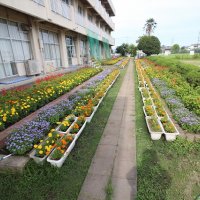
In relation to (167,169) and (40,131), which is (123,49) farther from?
(167,169)

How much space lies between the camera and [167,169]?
2.91 metres

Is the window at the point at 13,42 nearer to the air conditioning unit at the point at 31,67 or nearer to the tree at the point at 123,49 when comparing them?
the air conditioning unit at the point at 31,67

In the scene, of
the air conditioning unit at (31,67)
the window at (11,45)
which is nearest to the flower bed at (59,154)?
the window at (11,45)

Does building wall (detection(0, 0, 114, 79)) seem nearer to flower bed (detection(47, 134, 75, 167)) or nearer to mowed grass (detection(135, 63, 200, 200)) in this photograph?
flower bed (detection(47, 134, 75, 167))

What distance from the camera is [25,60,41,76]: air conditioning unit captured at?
31.8 feet

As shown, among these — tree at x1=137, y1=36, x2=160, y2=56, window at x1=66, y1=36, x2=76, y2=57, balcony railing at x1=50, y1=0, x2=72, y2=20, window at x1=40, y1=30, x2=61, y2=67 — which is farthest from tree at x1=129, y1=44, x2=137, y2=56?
window at x1=40, y1=30, x2=61, y2=67

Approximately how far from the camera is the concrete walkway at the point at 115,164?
8.25 feet

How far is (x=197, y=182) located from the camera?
263 centimetres

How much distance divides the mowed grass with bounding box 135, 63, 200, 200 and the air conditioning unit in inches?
330

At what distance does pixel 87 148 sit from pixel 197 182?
2176mm

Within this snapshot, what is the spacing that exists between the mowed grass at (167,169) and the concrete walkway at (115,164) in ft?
0.53

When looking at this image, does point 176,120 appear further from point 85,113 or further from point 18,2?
point 18,2

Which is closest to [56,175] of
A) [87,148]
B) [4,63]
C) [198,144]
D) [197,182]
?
[87,148]

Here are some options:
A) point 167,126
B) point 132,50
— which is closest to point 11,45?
point 167,126
